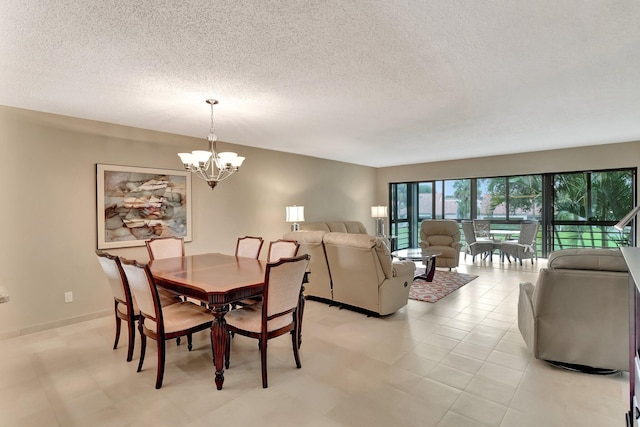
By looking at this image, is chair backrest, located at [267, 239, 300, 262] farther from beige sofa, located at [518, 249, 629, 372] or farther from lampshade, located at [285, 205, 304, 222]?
lampshade, located at [285, 205, 304, 222]

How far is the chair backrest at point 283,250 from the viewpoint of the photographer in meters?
3.34

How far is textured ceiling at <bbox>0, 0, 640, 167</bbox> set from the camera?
6.01 ft

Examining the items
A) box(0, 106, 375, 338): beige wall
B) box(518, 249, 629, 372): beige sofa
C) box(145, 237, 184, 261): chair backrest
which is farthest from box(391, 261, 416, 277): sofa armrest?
box(0, 106, 375, 338): beige wall

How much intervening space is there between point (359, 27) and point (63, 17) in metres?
1.73

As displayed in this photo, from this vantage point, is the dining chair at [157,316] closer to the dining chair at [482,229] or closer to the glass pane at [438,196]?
the dining chair at [482,229]

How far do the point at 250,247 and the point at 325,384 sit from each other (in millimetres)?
2081

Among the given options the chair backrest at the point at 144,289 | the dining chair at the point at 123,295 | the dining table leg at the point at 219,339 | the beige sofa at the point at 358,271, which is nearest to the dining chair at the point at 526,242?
the beige sofa at the point at 358,271

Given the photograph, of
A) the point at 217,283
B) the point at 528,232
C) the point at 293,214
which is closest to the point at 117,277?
the point at 217,283

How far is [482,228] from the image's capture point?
7.06m

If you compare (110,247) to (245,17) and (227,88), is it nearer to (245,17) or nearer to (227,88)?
(227,88)

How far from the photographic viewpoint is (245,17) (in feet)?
6.12

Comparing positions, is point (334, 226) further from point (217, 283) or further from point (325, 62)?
point (325, 62)

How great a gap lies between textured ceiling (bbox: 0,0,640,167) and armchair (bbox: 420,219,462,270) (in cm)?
269

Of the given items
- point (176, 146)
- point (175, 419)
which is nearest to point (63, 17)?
point (175, 419)
